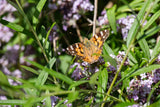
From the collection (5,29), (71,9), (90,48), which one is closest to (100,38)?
(90,48)

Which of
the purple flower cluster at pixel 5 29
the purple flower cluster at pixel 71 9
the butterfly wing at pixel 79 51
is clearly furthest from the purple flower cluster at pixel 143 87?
the purple flower cluster at pixel 5 29

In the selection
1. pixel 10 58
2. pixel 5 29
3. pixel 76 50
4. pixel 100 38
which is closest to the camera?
pixel 100 38

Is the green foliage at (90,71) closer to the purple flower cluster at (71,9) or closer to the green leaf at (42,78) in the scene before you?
A: the green leaf at (42,78)

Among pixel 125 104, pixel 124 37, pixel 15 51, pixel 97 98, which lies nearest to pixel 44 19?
pixel 15 51

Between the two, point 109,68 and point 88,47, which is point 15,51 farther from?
point 109,68

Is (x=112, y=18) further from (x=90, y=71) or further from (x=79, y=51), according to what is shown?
(x=90, y=71)
